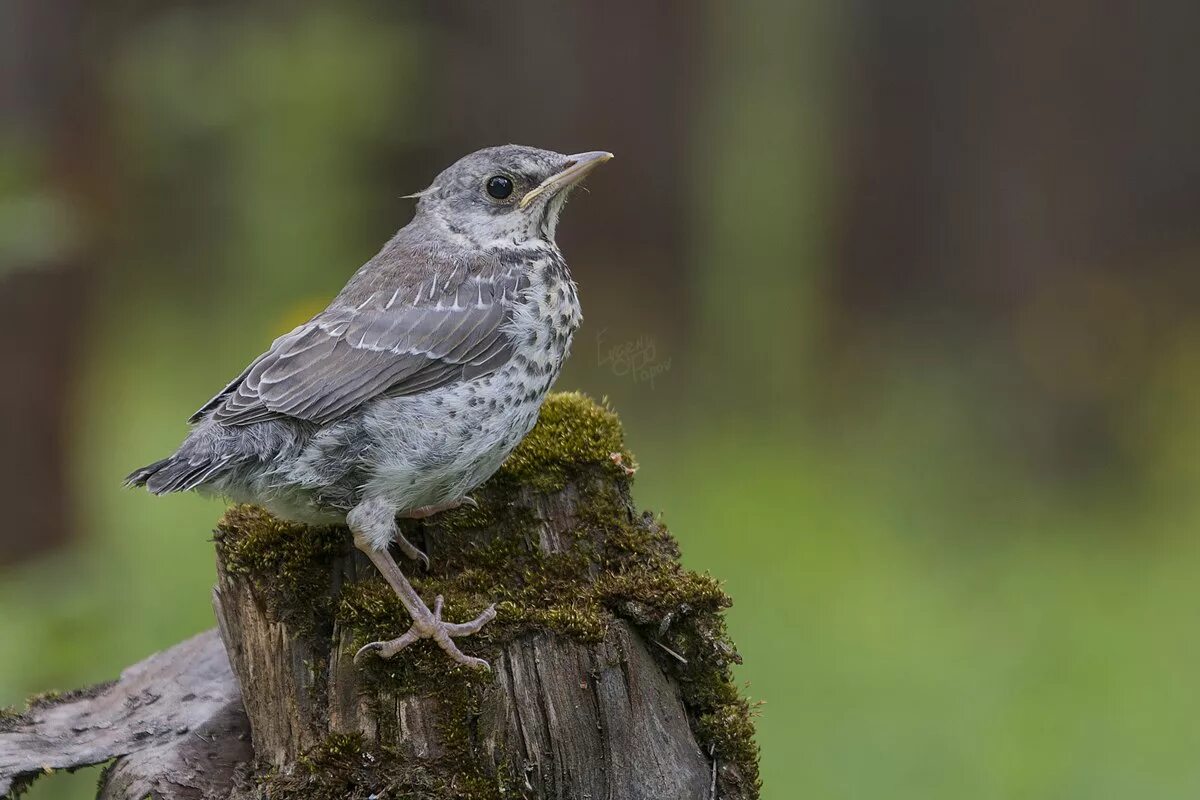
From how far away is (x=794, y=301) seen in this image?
9.62 meters

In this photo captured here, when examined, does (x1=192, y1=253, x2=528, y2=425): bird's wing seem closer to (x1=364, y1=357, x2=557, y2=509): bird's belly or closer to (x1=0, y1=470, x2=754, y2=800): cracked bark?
(x1=364, y1=357, x2=557, y2=509): bird's belly

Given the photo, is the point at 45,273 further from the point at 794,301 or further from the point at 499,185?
the point at 794,301

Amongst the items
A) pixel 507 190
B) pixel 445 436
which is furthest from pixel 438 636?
pixel 507 190

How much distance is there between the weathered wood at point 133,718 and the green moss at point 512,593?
0.42 m

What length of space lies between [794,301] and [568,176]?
554 cm

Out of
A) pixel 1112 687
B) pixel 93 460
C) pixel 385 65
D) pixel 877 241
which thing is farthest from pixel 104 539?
pixel 877 241

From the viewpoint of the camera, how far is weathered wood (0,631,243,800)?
358 centimetres

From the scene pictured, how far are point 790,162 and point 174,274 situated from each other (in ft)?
16.8

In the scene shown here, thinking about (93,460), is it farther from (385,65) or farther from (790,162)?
(790,162)

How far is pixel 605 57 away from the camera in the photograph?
10000mm

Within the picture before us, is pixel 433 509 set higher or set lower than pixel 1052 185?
lower

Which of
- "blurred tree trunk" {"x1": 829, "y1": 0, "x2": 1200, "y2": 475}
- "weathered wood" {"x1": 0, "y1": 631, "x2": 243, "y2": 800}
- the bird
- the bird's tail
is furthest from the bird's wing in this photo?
"blurred tree trunk" {"x1": 829, "y1": 0, "x2": 1200, "y2": 475}

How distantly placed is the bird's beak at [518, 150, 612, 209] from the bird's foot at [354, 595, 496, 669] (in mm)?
1515

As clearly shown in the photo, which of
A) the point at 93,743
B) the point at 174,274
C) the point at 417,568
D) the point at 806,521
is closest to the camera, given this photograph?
the point at 93,743
